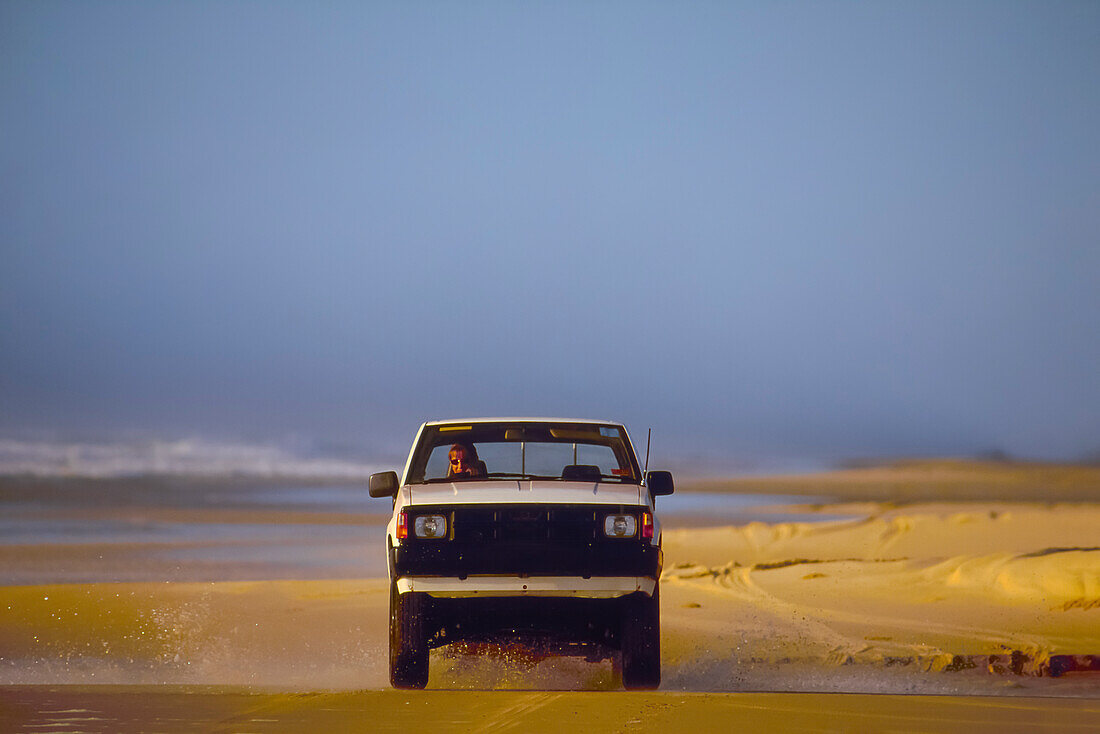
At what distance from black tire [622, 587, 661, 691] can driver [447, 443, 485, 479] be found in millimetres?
1913

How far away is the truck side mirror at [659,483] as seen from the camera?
1038 cm

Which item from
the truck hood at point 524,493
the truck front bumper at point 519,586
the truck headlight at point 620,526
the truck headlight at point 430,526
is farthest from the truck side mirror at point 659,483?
the truck headlight at point 430,526

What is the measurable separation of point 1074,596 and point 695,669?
1979 cm

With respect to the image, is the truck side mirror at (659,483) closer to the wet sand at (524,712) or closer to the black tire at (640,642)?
the black tire at (640,642)

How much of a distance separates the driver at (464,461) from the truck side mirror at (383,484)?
0.69m

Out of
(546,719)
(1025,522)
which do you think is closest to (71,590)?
(546,719)

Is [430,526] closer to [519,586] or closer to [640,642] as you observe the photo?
[519,586]

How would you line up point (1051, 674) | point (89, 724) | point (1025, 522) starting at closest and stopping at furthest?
1. point (89, 724)
2. point (1051, 674)
3. point (1025, 522)

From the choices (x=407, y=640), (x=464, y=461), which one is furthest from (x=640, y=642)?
(x=464, y=461)

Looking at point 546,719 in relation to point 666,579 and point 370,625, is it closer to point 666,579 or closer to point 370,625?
point 370,625

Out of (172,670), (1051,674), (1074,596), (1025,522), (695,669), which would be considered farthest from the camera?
(1025,522)

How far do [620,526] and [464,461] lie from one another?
5.91ft

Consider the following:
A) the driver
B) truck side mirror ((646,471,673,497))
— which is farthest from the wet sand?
the driver

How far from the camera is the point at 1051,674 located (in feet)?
48.2
